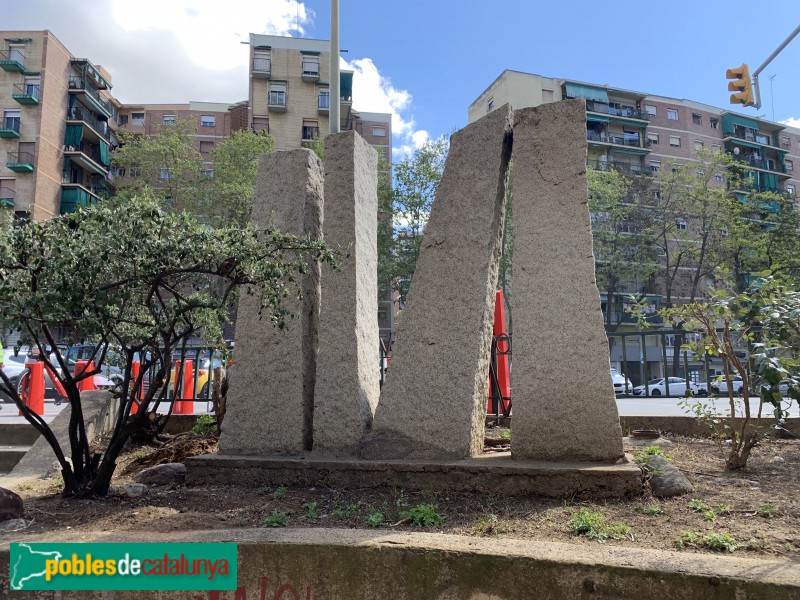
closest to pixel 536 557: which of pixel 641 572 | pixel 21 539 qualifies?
pixel 641 572

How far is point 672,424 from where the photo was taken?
6.77 m

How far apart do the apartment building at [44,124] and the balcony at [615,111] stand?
38.8m

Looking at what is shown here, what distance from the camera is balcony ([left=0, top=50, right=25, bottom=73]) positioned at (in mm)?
37844

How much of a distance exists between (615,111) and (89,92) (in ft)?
136

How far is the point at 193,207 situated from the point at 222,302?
94.2 feet

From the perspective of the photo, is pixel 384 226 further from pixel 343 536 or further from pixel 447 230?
pixel 343 536

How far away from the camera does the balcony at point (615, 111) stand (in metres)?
50.6

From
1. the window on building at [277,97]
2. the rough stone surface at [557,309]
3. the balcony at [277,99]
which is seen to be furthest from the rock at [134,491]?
the window on building at [277,97]

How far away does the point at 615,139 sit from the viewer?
5056 centimetres

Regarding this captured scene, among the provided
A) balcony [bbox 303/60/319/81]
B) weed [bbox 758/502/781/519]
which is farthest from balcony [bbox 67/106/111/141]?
weed [bbox 758/502/781/519]

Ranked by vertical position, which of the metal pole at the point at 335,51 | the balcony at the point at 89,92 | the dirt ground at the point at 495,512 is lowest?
the dirt ground at the point at 495,512

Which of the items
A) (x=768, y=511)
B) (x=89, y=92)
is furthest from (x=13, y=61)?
(x=768, y=511)

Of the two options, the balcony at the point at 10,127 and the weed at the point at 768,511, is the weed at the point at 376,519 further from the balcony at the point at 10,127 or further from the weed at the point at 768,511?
the balcony at the point at 10,127

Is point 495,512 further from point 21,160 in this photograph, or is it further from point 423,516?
point 21,160
